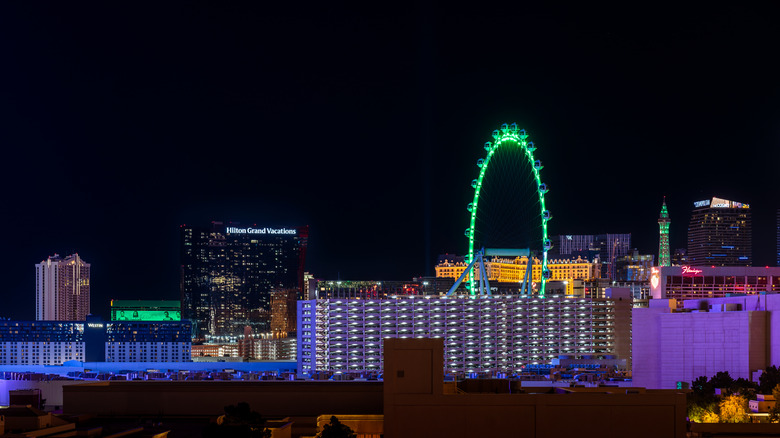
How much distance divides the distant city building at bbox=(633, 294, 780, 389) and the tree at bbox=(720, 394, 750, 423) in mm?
25023

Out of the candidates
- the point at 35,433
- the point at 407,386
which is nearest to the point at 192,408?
the point at 35,433

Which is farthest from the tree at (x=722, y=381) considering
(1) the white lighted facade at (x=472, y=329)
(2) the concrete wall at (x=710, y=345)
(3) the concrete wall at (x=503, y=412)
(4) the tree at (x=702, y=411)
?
(1) the white lighted facade at (x=472, y=329)

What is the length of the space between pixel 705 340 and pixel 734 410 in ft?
122

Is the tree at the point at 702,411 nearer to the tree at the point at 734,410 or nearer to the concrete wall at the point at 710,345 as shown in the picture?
the tree at the point at 734,410

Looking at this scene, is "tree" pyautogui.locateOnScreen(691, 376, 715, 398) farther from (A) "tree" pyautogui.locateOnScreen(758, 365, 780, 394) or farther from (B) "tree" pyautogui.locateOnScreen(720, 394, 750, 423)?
(B) "tree" pyautogui.locateOnScreen(720, 394, 750, 423)

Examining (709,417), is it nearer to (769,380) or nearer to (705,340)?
(769,380)

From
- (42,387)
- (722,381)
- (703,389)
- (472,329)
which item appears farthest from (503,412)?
(472,329)

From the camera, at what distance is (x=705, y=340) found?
97062 mm

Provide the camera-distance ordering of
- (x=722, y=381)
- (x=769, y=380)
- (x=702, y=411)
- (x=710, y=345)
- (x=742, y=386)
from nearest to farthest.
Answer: (x=702, y=411) < (x=769, y=380) < (x=742, y=386) < (x=722, y=381) < (x=710, y=345)

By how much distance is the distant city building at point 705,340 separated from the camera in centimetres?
8969

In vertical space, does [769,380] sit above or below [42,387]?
above

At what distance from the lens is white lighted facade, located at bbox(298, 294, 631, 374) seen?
614 feet

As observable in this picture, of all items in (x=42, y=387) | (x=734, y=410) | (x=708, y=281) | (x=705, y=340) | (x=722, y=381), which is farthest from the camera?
(x=708, y=281)

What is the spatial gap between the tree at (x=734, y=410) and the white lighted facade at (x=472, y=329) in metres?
122
